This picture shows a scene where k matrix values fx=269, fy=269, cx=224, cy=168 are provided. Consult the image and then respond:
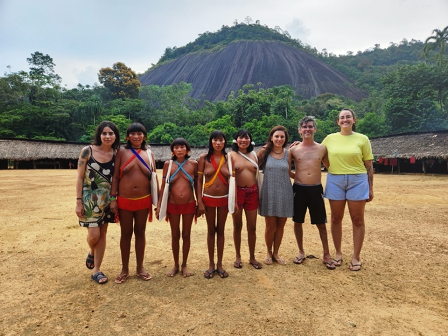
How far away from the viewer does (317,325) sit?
2.26 metres

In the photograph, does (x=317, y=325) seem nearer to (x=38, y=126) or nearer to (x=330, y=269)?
(x=330, y=269)

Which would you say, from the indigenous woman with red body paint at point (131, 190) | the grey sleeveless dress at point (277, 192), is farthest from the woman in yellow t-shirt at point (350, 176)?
the indigenous woman with red body paint at point (131, 190)

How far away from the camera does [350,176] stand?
3.37m

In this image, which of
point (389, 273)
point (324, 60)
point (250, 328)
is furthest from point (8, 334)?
point (324, 60)

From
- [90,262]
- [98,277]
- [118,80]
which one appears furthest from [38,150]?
[98,277]

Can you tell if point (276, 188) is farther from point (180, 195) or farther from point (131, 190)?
point (131, 190)

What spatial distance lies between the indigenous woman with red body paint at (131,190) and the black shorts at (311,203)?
191cm

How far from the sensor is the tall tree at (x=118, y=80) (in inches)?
1773

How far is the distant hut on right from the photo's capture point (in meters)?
18.4

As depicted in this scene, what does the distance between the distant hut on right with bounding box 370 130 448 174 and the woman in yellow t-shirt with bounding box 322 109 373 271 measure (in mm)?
18459

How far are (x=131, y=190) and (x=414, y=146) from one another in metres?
22.6

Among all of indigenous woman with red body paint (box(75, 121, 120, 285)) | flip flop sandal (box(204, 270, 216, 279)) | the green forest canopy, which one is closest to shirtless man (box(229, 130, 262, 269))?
flip flop sandal (box(204, 270, 216, 279))

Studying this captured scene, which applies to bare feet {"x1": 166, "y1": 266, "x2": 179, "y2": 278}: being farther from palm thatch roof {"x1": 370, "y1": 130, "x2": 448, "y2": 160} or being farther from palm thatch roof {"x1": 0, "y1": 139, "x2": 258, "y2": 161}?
palm thatch roof {"x1": 0, "y1": 139, "x2": 258, "y2": 161}

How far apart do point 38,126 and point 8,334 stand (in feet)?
120
